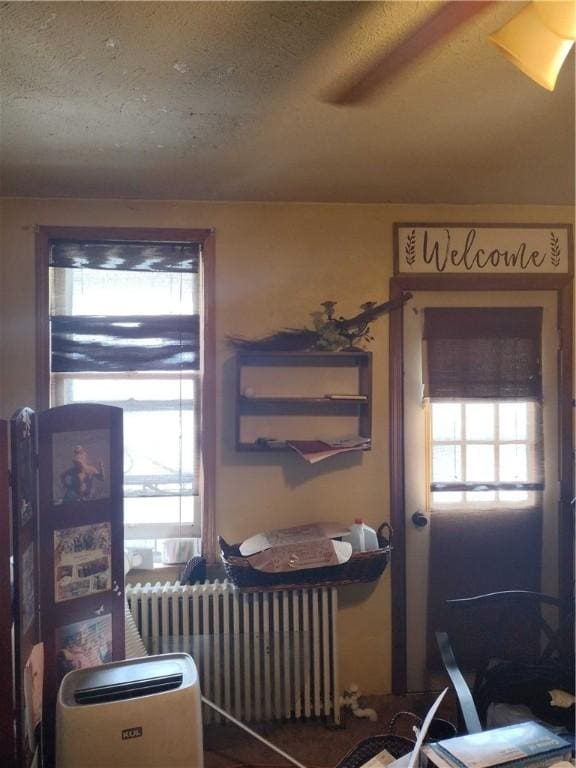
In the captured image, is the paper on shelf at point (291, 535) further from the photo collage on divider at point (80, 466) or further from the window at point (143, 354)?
the photo collage on divider at point (80, 466)

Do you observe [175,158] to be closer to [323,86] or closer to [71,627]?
[323,86]

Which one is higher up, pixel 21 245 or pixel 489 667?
pixel 21 245

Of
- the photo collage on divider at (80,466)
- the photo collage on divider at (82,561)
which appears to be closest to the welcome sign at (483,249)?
the photo collage on divider at (80,466)

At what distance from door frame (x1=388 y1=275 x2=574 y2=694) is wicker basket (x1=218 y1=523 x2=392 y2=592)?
0.26m

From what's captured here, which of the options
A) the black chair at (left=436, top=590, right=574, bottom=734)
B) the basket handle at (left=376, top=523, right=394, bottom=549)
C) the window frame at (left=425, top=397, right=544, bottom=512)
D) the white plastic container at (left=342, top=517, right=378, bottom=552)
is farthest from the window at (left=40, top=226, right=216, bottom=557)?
the black chair at (left=436, top=590, right=574, bottom=734)

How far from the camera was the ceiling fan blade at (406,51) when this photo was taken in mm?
1103

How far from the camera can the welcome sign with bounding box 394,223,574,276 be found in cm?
238

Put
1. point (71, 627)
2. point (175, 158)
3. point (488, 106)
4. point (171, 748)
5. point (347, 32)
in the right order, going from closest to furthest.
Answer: point (347, 32) → point (171, 748) → point (488, 106) → point (71, 627) → point (175, 158)

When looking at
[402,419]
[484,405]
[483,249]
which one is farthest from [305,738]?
[483,249]

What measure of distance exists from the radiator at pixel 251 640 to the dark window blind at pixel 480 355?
3.63ft

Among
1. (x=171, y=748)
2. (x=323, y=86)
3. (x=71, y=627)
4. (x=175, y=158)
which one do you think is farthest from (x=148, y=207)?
(x=171, y=748)

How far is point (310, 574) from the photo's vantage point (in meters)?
2.11

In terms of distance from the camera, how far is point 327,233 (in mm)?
2367

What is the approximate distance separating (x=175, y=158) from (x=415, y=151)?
860 millimetres
